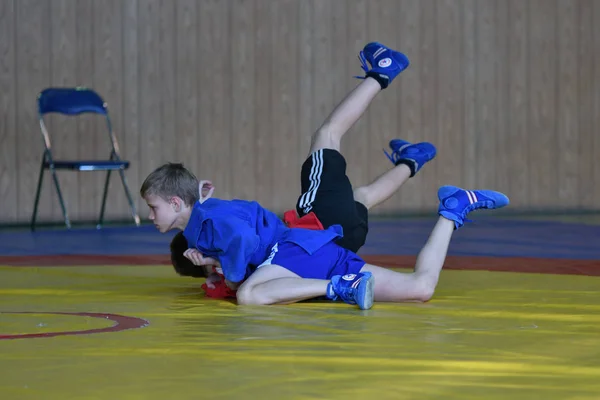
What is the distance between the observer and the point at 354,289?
314cm

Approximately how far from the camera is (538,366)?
7.12 feet

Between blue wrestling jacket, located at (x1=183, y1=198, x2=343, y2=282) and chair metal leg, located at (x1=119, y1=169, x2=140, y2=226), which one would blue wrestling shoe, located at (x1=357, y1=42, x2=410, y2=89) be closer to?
blue wrestling jacket, located at (x1=183, y1=198, x2=343, y2=282)

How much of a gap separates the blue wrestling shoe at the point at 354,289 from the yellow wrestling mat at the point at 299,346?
0.17 feet

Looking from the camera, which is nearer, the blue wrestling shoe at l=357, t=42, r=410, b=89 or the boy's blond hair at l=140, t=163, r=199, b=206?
the boy's blond hair at l=140, t=163, r=199, b=206

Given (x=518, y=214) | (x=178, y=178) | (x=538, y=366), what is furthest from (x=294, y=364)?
(x=518, y=214)

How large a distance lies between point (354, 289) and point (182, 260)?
2.19 ft

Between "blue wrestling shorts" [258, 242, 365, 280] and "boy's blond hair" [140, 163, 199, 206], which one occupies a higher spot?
"boy's blond hair" [140, 163, 199, 206]

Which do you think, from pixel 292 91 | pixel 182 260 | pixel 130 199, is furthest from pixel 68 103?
pixel 182 260

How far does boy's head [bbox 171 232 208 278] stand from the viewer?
3.48 meters

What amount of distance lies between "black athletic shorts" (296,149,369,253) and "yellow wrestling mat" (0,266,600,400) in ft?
1.37

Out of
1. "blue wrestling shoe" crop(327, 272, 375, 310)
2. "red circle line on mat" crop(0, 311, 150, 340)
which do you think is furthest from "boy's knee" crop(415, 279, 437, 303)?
"red circle line on mat" crop(0, 311, 150, 340)

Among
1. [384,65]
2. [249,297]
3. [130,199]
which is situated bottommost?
[130,199]

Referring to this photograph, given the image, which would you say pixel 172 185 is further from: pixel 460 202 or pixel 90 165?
pixel 90 165

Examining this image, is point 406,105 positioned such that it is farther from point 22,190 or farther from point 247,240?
point 247,240
